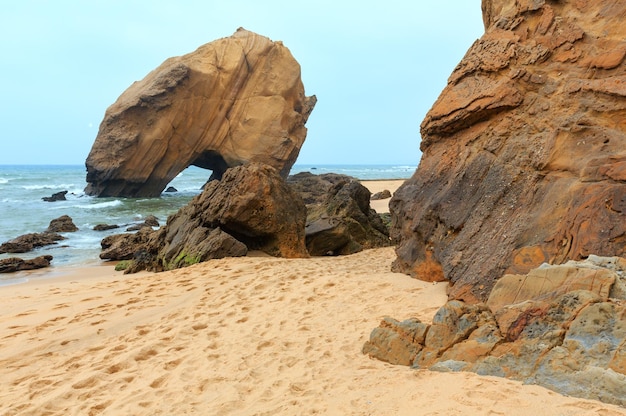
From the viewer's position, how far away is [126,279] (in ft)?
24.0

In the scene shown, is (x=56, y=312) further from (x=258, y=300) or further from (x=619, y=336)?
(x=619, y=336)

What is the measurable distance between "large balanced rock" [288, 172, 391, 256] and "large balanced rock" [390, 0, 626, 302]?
3.50m

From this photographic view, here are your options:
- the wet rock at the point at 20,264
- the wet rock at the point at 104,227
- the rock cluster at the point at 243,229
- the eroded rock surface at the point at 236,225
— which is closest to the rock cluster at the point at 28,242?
the wet rock at the point at 104,227

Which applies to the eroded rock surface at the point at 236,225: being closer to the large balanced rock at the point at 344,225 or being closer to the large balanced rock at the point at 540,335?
the large balanced rock at the point at 344,225

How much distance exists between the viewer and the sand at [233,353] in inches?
108

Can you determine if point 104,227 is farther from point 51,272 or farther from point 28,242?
point 51,272

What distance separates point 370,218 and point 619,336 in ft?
28.2

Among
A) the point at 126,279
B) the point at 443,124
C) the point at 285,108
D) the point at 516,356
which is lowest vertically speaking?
the point at 126,279

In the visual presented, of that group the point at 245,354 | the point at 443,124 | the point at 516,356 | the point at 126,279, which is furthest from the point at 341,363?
the point at 126,279

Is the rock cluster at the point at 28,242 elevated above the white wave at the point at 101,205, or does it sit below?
below

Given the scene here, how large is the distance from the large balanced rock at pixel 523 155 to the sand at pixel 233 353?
0.71 metres

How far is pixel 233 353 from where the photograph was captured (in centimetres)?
381

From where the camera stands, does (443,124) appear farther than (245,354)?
Yes

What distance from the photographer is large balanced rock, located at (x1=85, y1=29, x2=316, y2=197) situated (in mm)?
26250
